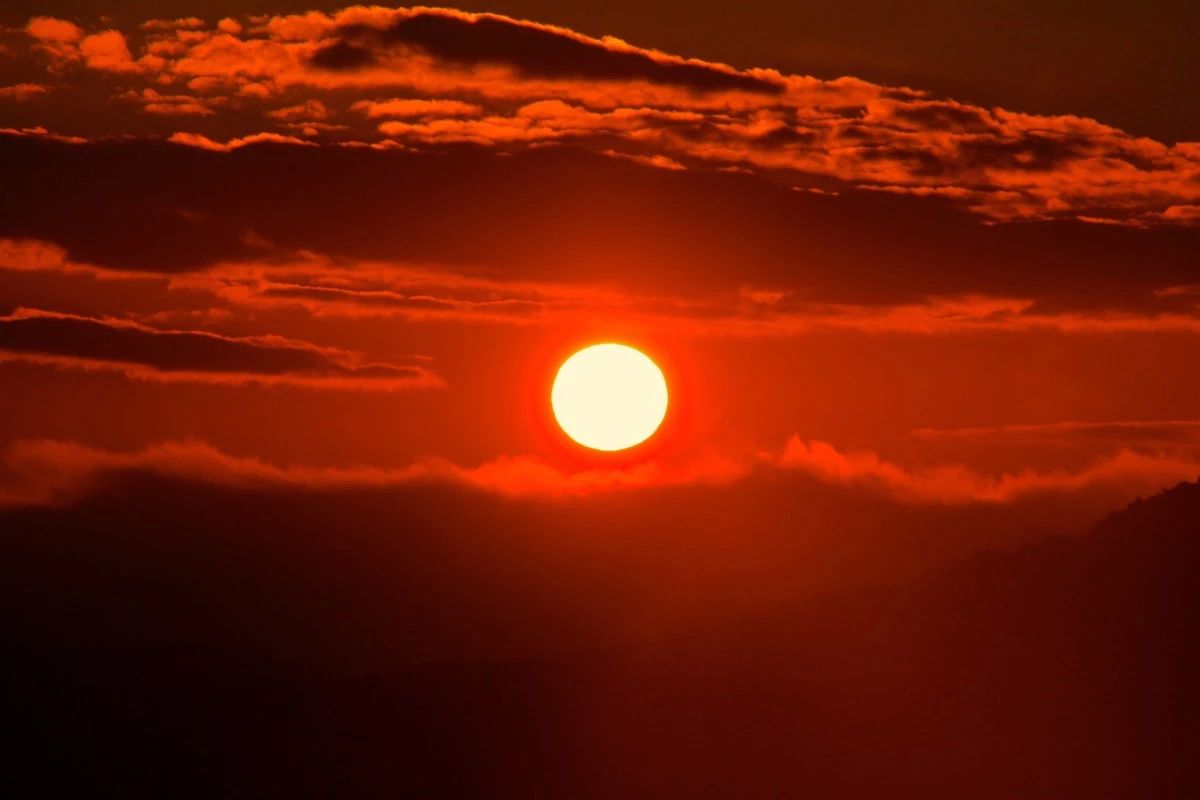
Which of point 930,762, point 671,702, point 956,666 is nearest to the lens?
point 930,762

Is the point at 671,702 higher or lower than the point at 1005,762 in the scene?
higher

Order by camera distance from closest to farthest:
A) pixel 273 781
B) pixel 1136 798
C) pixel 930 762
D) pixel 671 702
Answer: pixel 1136 798, pixel 930 762, pixel 671 702, pixel 273 781

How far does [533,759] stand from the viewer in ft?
611

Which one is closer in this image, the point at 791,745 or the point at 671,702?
the point at 791,745

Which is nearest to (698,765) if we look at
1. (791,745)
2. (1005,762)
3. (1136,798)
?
(791,745)

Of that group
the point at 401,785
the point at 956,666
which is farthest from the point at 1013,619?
the point at 401,785

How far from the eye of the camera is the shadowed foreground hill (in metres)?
152

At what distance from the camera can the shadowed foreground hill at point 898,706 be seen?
498 ft

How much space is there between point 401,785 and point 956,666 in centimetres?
6128

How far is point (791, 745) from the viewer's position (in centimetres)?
16925

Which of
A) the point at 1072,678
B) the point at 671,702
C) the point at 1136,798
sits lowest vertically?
the point at 1136,798

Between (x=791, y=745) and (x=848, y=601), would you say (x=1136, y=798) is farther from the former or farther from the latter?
(x=848, y=601)

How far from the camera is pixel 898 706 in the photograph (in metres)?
166

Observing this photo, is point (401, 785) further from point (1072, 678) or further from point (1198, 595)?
point (1198, 595)
